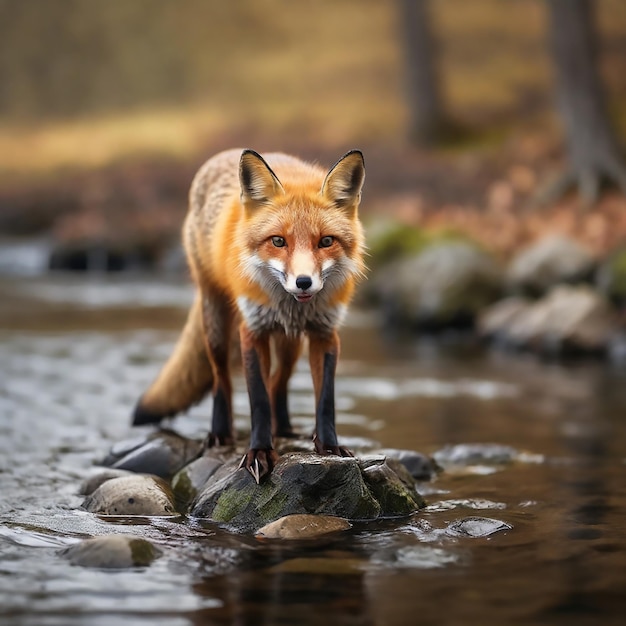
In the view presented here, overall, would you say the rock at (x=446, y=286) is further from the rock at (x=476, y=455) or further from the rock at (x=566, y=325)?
the rock at (x=476, y=455)

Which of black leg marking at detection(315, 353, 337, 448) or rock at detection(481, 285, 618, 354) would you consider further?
rock at detection(481, 285, 618, 354)

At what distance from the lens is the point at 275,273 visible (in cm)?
553

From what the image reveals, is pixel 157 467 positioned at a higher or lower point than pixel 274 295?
lower

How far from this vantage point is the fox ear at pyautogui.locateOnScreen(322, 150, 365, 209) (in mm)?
5699

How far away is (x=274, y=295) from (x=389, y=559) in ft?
5.07

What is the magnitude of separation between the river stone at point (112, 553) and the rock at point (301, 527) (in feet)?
2.29

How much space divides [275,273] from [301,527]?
55.4 inches

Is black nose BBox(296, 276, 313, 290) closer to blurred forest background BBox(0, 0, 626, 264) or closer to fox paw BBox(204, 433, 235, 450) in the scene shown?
fox paw BBox(204, 433, 235, 450)

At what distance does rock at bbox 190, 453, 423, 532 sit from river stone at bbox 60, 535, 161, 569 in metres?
0.78

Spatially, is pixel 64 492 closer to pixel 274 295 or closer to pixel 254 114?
pixel 274 295

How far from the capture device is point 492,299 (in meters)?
15.2

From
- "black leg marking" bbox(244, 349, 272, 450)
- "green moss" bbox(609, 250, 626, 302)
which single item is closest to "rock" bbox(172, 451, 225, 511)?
"black leg marking" bbox(244, 349, 272, 450)

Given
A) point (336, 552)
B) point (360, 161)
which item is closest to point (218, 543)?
point (336, 552)

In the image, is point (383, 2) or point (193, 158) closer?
point (193, 158)
